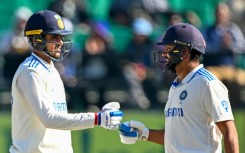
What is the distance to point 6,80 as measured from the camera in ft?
38.0

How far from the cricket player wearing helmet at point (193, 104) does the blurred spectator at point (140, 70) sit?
15.9 feet

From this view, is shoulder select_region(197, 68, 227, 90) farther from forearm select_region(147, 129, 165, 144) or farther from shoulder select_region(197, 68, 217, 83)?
forearm select_region(147, 129, 165, 144)

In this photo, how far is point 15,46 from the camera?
12492 mm

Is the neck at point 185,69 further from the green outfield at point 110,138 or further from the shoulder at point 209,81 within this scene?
the green outfield at point 110,138

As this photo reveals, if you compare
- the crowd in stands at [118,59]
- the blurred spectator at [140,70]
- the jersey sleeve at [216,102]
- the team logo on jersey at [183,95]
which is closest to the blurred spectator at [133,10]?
the crowd in stands at [118,59]

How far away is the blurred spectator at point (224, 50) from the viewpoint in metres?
11.5

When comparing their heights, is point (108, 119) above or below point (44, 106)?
below

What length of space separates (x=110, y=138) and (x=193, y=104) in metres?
4.94

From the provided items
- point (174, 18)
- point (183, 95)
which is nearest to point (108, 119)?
point (183, 95)

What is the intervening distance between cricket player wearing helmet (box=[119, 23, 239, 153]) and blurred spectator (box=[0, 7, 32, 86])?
5272mm

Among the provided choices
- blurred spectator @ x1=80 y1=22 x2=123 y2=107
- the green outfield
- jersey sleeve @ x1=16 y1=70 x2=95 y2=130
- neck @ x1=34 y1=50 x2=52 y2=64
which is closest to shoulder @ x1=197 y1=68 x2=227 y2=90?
jersey sleeve @ x1=16 y1=70 x2=95 y2=130

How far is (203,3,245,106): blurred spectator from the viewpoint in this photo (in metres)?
11.5

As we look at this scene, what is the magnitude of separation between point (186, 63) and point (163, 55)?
8.9 inches

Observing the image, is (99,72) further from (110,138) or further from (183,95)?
(183,95)
